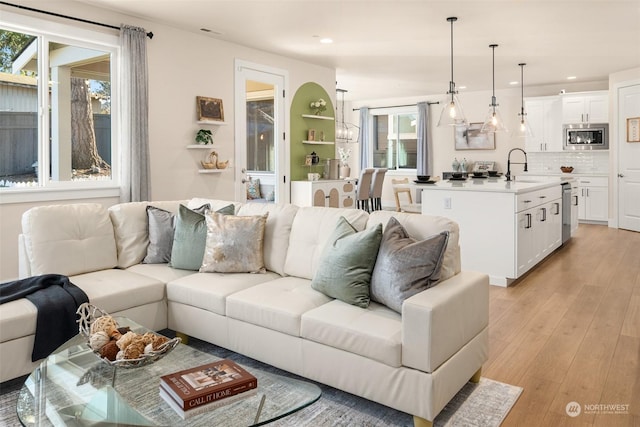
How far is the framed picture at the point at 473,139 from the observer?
1028 centimetres

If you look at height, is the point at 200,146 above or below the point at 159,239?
above

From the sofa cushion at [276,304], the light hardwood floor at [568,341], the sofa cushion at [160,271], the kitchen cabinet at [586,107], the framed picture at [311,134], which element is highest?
the kitchen cabinet at [586,107]

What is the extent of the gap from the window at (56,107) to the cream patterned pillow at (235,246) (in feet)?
6.94

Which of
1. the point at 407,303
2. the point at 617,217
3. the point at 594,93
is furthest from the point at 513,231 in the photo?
the point at 594,93

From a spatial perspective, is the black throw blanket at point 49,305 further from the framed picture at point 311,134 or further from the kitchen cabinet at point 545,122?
the kitchen cabinet at point 545,122

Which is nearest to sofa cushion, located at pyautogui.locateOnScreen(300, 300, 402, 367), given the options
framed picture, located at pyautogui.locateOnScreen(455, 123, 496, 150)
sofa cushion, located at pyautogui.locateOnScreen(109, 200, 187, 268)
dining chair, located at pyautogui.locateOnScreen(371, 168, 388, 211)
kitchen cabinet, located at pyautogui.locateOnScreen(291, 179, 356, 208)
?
sofa cushion, located at pyautogui.locateOnScreen(109, 200, 187, 268)

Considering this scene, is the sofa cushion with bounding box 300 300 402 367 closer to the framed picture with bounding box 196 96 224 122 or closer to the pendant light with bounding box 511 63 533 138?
the framed picture with bounding box 196 96 224 122

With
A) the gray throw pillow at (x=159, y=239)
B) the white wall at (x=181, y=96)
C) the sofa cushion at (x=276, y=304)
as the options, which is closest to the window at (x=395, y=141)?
the white wall at (x=181, y=96)

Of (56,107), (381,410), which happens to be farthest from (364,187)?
(381,410)

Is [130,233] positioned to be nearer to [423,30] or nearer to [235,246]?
[235,246]

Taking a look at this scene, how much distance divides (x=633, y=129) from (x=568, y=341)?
20.6 ft

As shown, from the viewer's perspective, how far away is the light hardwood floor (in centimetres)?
246

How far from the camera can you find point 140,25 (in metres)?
5.07

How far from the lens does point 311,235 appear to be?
3.21 meters
